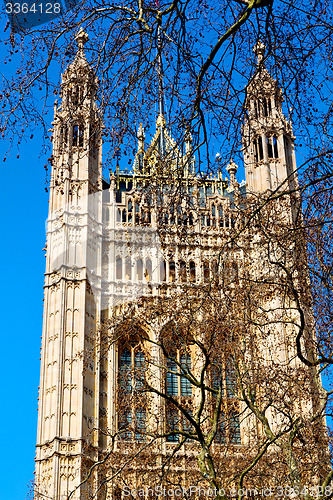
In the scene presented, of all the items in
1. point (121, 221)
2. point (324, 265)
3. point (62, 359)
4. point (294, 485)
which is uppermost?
point (121, 221)

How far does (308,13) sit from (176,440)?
83.5ft

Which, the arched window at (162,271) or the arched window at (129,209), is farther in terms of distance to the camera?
the arched window at (129,209)

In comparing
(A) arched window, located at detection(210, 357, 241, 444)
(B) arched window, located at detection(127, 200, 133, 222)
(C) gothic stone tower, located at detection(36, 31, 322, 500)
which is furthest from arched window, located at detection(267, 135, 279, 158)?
(A) arched window, located at detection(210, 357, 241, 444)

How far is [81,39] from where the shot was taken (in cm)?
1299

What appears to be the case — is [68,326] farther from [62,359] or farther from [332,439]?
[332,439]

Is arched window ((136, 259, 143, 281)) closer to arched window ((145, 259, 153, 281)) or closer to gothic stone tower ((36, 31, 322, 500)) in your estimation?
gothic stone tower ((36, 31, 322, 500))

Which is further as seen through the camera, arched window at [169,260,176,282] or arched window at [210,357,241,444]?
arched window at [169,260,176,282]

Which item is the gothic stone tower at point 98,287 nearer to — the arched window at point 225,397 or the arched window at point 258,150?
the arched window at point 258,150

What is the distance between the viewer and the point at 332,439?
18594 millimetres

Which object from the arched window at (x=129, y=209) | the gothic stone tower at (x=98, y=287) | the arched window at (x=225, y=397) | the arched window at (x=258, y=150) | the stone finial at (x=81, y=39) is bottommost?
the arched window at (x=225, y=397)

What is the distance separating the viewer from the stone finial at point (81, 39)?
41.2 feet

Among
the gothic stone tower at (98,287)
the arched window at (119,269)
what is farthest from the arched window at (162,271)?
the arched window at (119,269)

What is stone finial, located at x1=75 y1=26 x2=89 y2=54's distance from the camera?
41.2ft

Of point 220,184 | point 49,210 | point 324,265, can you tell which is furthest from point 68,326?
point 324,265
